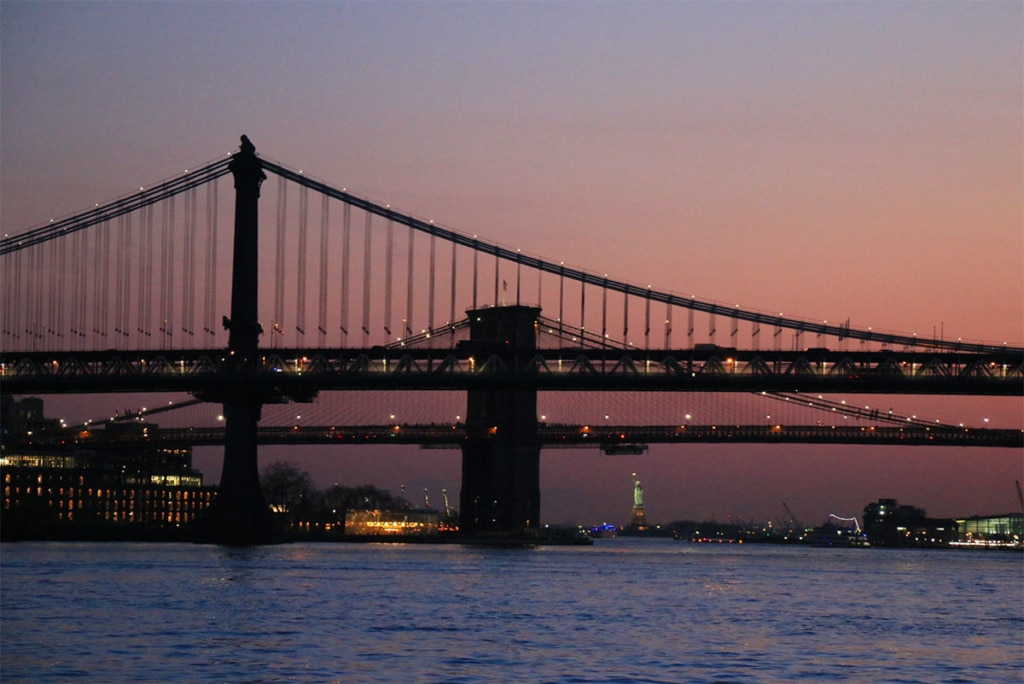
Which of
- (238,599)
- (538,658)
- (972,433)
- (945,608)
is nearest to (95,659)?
(538,658)

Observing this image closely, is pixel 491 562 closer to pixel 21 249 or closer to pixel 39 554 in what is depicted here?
pixel 39 554

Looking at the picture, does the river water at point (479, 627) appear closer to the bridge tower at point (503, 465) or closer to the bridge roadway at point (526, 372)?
the bridge roadway at point (526, 372)

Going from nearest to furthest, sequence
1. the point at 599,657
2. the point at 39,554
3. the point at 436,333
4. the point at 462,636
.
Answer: the point at 599,657 → the point at 462,636 → the point at 39,554 → the point at 436,333

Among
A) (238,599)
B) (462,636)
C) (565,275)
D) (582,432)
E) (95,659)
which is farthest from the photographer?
(582,432)

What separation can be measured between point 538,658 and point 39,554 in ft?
156

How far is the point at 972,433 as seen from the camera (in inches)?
4466

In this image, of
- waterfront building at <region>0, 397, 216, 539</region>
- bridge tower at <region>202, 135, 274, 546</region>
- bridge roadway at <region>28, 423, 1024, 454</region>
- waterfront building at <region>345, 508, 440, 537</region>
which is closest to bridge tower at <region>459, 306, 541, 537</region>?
bridge roadway at <region>28, 423, 1024, 454</region>

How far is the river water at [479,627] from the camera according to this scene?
91.0ft

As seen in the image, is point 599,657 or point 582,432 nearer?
point 599,657

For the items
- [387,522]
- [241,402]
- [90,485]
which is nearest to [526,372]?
[241,402]

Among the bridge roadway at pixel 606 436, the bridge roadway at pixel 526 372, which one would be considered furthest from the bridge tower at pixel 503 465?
the bridge roadway at pixel 526 372

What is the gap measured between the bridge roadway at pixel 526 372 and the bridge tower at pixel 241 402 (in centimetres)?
33

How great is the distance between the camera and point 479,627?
35469mm

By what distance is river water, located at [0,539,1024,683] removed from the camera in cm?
2773
